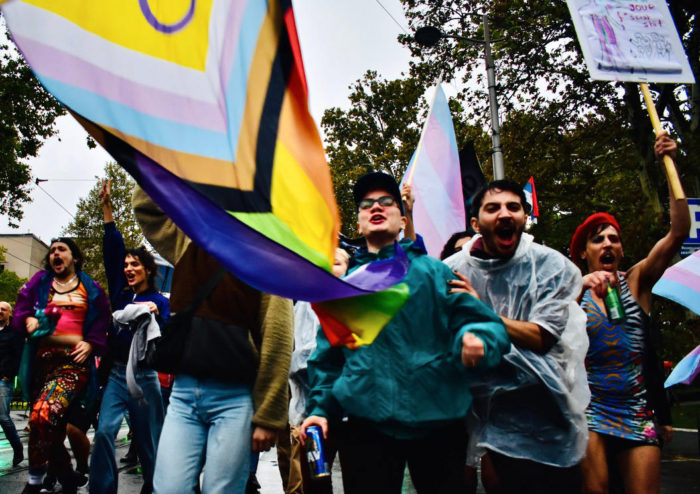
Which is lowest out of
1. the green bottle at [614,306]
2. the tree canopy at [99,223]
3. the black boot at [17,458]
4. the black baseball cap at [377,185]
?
the black boot at [17,458]

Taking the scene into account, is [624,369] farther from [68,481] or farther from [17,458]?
[17,458]

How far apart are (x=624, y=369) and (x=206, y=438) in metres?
2.21

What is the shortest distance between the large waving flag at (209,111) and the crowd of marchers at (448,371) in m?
0.36

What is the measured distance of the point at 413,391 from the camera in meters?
2.56

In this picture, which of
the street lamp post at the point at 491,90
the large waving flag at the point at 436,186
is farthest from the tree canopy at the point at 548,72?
the large waving flag at the point at 436,186

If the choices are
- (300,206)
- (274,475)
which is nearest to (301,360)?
(300,206)

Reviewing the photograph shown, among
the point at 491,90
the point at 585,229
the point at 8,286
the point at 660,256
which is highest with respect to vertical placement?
the point at 8,286

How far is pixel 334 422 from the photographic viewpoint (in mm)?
2719

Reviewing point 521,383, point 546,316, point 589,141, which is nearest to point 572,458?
point 521,383

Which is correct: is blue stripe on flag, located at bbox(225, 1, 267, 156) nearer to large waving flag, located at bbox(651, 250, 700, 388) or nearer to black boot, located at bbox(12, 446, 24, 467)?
large waving flag, located at bbox(651, 250, 700, 388)

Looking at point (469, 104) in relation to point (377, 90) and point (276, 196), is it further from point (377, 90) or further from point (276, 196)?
point (276, 196)

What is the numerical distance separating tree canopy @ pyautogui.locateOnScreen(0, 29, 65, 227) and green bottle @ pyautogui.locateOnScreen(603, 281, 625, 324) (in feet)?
46.7

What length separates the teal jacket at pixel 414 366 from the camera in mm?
2539

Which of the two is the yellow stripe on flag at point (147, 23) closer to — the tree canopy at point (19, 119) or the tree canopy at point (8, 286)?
the tree canopy at point (19, 119)
